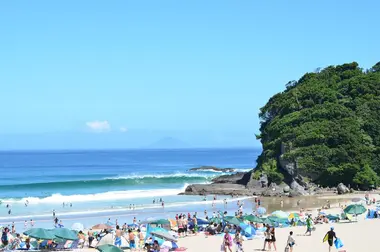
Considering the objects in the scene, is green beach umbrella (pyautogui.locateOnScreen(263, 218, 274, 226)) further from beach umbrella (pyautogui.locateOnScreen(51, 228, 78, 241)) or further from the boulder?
the boulder

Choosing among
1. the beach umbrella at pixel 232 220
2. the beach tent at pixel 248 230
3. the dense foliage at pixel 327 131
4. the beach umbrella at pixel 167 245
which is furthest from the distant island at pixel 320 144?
the beach umbrella at pixel 167 245

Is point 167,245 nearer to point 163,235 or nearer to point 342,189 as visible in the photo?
point 163,235

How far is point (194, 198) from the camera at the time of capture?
57.8m

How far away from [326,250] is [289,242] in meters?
2.22

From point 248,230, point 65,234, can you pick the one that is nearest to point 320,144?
point 248,230

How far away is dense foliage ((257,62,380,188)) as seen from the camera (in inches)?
2429

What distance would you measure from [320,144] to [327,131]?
1758 millimetres

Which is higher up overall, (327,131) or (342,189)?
(327,131)

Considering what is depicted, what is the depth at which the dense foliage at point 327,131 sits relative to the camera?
61688 millimetres

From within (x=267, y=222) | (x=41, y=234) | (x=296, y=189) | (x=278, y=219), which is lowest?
(x=41, y=234)

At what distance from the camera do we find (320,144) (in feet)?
208

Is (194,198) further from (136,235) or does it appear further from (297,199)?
(136,235)

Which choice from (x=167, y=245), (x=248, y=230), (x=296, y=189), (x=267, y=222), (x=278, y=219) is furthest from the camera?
(x=296, y=189)

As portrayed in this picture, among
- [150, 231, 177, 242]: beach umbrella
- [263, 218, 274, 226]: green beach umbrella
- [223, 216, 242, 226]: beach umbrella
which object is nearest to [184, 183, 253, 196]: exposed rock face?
[263, 218, 274, 226]: green beach umbrella
